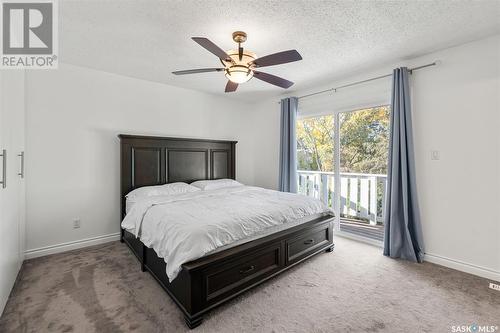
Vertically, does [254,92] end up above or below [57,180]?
above

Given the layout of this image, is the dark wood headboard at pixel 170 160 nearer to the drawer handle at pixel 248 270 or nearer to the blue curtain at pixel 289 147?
the blue curtain at pixel 289 147

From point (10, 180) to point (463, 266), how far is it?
4.74 metres

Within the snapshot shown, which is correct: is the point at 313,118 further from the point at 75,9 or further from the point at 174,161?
the point at 75,9

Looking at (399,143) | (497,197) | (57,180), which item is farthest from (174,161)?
(497,197)

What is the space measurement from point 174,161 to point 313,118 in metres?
2.70

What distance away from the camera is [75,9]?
1996mm

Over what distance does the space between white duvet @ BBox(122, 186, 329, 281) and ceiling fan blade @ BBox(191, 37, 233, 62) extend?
57.7 inches

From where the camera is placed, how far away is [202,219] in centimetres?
207

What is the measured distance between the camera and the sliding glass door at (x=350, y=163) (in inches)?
148

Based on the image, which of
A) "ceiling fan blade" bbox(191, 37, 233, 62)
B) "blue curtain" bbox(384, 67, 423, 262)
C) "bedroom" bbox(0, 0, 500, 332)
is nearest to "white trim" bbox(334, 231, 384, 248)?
"bedroom" bbox(0, 0, 500, 332)

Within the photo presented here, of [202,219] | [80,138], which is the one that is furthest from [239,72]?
[80,138]

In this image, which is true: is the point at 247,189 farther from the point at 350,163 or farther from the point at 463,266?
the point at 463,266

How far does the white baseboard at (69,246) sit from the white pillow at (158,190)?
0.75m

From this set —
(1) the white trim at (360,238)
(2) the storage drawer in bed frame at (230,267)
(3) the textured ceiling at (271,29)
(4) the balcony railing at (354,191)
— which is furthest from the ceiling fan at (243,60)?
(1) the white trim at (360,238)
